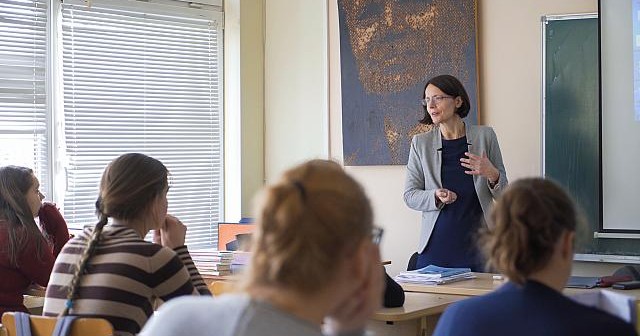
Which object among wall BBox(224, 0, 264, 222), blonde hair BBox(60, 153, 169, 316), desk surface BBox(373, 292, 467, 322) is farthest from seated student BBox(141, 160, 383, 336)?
wall BBox(224, 0, 264, 222)

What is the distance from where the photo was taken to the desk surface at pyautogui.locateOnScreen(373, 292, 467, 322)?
352cm

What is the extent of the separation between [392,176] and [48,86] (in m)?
2.23

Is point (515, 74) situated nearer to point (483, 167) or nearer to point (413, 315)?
point (483, 167)

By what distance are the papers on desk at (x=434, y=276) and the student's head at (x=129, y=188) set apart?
1.57 metres

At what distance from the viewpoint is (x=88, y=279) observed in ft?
9.05

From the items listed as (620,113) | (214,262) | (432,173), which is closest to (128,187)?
(214,262)

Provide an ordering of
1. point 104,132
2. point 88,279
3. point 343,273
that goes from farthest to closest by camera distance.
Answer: point 104,132 → point 88,279 → point 343,273

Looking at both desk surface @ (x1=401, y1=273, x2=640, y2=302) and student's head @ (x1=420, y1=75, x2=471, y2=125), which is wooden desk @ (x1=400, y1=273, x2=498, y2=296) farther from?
student's head @ (x1=420, y1=75, x2=471, y2=125)

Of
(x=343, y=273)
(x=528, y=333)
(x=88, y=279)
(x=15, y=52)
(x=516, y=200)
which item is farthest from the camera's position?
(x=15, y=52)

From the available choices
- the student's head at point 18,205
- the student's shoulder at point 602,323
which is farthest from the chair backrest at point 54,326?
the student's shoulder at point 602,323

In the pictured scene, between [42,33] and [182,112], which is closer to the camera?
[42,33]

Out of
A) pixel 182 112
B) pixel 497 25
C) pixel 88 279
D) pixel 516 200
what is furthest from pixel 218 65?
pixel 516 200

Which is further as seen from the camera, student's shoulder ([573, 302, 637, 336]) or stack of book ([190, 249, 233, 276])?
stack of book ([190, 249, 233, 276])

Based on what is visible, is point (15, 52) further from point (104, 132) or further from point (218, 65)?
point (218, 65)
